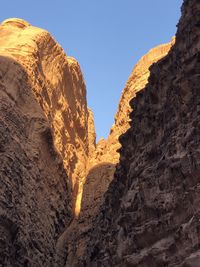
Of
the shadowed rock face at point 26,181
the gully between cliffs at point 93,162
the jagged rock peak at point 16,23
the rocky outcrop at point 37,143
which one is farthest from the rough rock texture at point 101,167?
the jagged rock peak at point 16,23

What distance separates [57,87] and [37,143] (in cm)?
907

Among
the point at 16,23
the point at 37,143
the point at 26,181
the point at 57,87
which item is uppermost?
the point at 16,23

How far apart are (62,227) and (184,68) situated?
14.5m

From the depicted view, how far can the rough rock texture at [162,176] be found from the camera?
1487 cm

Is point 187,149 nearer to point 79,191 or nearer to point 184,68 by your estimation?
point 184,68

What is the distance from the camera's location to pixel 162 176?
54.1 feet

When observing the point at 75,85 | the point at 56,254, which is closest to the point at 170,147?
the point at 56,254

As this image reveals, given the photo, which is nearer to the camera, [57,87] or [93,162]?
[57,87]

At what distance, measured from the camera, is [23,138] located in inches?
1163

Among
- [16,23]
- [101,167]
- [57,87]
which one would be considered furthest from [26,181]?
[16,23]

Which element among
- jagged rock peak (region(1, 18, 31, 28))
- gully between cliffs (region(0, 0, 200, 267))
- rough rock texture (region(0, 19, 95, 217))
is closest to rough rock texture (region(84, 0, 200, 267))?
gully between cliffs (region(0, 0, 200, 267))

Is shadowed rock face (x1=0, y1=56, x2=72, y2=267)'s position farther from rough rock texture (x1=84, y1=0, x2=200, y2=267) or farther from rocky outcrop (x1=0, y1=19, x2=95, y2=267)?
rough rock texture (x1=84, y1=0, x2=200, y2=267)

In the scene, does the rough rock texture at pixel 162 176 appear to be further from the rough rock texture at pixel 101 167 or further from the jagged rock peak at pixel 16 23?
the jagged rock peak at pixel 16 23

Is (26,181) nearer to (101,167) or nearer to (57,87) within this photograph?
(101,167)
